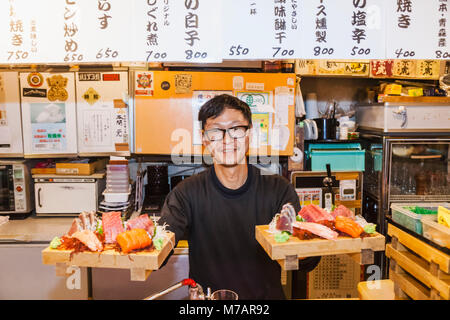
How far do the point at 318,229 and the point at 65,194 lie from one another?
10.1 ft

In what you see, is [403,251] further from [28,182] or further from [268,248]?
[28,182]

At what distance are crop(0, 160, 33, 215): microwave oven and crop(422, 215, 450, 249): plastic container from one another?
382cm

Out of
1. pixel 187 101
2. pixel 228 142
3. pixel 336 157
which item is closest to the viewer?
pixel 228 142

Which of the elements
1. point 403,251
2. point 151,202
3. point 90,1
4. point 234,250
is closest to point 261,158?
point 151,202

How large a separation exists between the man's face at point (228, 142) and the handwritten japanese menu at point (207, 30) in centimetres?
39

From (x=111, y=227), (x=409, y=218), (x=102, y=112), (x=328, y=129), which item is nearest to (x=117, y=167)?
(x=102, y=112)

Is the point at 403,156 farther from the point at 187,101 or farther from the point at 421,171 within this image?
the point at 187,101

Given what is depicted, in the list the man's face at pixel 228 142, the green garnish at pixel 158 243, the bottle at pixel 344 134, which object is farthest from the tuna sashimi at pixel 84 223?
the bottle at pixel 344 134

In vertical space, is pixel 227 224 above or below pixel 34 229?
above

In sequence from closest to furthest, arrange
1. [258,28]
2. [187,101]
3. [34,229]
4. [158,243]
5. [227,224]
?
[158,243], [258,28], [227,224], [34,229], [187,101]

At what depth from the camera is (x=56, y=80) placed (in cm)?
386

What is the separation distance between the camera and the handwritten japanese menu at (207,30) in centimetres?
209

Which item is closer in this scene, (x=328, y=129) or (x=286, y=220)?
(x=286, y=220)

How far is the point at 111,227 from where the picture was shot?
5.97 ft
